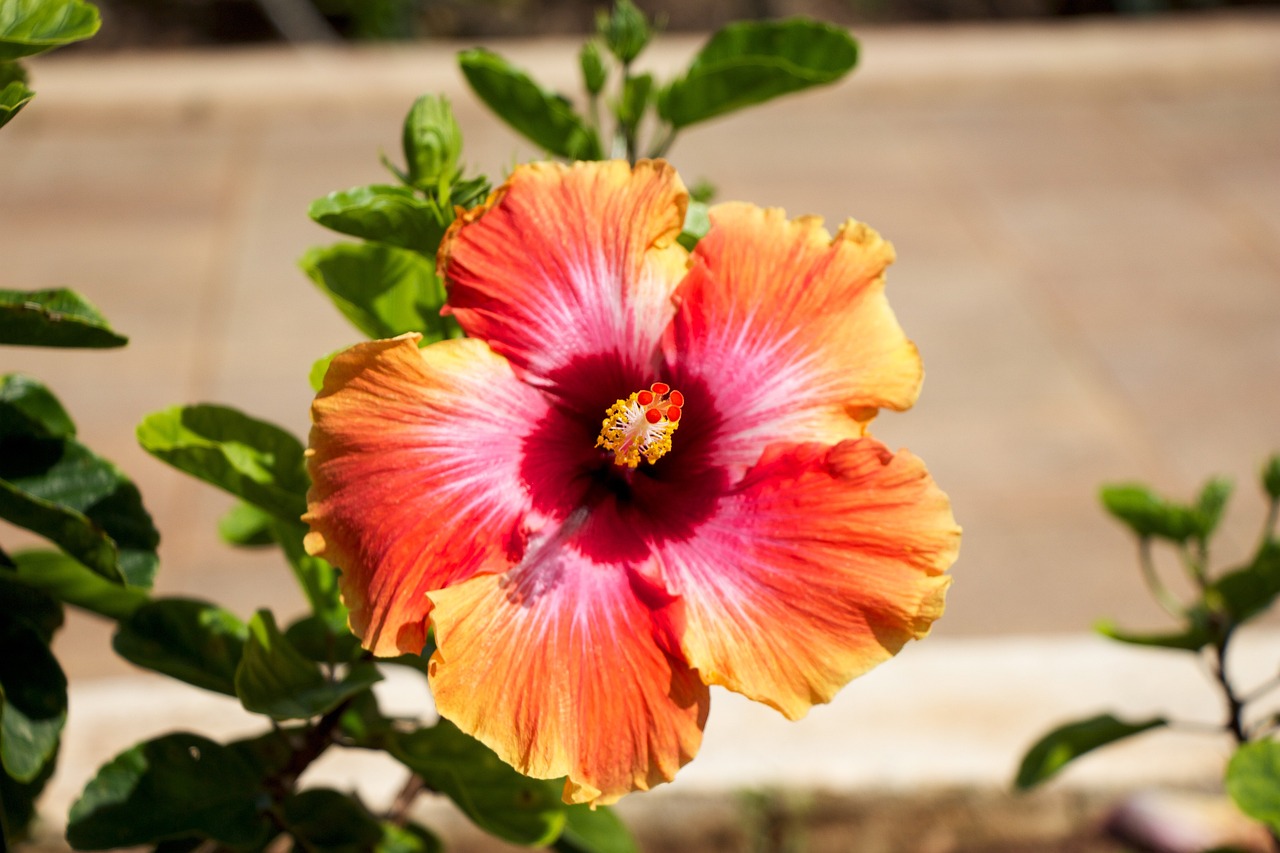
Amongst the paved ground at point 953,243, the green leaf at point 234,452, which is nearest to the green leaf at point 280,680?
the green leaf at point 234,452

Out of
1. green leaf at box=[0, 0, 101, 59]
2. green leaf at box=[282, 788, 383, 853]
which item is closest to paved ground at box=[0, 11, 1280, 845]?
green leaf at box=[282, 788, 383, 853]

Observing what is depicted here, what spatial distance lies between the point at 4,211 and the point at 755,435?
2.74 m

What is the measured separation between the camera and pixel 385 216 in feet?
2.06

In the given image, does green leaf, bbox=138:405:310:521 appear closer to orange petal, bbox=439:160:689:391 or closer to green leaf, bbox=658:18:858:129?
orange petal, bbox=439:160:689:391

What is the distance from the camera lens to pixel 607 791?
565 millimetres

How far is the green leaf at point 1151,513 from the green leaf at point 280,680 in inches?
24.1

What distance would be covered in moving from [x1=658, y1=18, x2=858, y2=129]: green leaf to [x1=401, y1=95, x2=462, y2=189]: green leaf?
0.18 metres

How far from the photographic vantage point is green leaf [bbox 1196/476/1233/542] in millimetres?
1012

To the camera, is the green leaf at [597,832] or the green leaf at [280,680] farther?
the green leaf at [597,832]

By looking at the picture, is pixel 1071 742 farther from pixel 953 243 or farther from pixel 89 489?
pixel 953 243

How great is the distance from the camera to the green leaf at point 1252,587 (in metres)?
0.93

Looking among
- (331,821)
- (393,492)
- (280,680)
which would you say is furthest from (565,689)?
(331,821)

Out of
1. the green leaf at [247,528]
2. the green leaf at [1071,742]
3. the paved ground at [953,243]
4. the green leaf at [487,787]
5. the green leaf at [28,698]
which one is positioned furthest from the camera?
the paved ground at [953,243]

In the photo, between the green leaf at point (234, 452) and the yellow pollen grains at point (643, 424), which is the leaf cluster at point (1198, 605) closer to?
the yellow pollen grains at point (643, 424)
